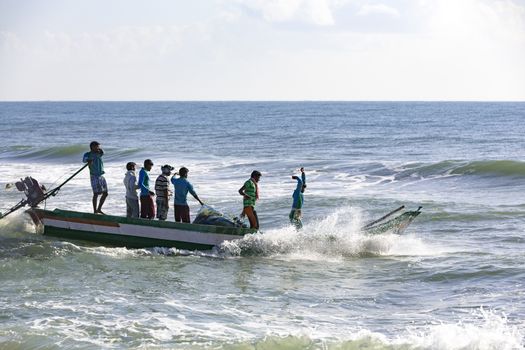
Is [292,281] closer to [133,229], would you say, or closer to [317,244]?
[317,244]

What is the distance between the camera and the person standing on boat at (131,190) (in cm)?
1548

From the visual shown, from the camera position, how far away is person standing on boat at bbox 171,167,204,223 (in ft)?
49.8

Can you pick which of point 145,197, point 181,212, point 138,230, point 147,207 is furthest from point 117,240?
point 181,212

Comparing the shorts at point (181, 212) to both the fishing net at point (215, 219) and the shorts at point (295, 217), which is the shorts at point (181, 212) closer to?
the fishing net at point (215, 219)

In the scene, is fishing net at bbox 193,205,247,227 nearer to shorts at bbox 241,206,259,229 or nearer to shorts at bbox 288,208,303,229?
shorts at bbox 241,206,259,229

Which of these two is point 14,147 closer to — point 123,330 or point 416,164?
point 416,164

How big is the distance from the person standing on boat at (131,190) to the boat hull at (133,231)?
10.6 inches

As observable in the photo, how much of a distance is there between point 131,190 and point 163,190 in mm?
691

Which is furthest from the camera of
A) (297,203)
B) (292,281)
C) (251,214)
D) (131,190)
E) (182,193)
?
(297,203)

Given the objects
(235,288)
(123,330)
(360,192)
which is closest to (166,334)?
(123,330)

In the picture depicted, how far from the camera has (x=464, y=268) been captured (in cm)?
1470

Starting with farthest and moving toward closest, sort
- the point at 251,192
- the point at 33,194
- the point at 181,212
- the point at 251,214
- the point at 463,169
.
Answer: the point at 463,169 → the point at 33,194 → the point at 181,212 → the point at 251,214 → the point at 251,192

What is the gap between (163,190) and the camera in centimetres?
1545

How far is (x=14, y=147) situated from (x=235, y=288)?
37.9m
